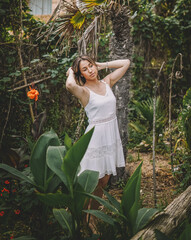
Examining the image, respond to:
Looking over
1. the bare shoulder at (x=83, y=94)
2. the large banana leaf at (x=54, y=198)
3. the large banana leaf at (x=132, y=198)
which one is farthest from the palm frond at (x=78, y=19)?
the large banana leaf at (x=54, y=198)

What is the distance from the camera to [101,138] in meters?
2.53

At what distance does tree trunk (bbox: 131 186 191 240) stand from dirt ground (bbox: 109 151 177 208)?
687 millimetres

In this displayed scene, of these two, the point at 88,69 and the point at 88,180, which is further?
the point at 88,69

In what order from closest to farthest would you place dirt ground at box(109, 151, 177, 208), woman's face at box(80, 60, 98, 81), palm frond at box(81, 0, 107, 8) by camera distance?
woman's face at box(80, 60, 98, 81), palm frond at box(81, 0, 107, 8), dirt ground at box(109, 151, 177, 208)

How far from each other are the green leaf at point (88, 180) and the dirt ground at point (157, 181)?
1237 millimetres

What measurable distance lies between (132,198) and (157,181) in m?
2.30

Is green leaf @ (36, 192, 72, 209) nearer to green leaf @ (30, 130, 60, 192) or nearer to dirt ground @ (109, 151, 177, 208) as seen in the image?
green leaf @ (30, 130, 60, 192)

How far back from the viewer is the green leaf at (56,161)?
1807mm

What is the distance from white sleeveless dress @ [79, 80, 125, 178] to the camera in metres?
2.50

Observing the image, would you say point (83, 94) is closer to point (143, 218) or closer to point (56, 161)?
point (56, 161)

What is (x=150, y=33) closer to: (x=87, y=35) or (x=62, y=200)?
(x=87, y=35)

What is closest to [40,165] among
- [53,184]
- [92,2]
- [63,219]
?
[53,184]

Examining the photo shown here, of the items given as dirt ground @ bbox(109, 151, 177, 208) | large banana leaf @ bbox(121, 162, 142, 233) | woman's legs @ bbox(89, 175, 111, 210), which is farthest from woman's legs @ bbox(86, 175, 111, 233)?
large banana leaf @ bbox(121, 162, 142, 233)

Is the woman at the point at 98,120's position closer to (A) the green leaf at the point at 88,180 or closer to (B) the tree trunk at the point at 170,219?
(A) the green leaf at the point at 88,180
